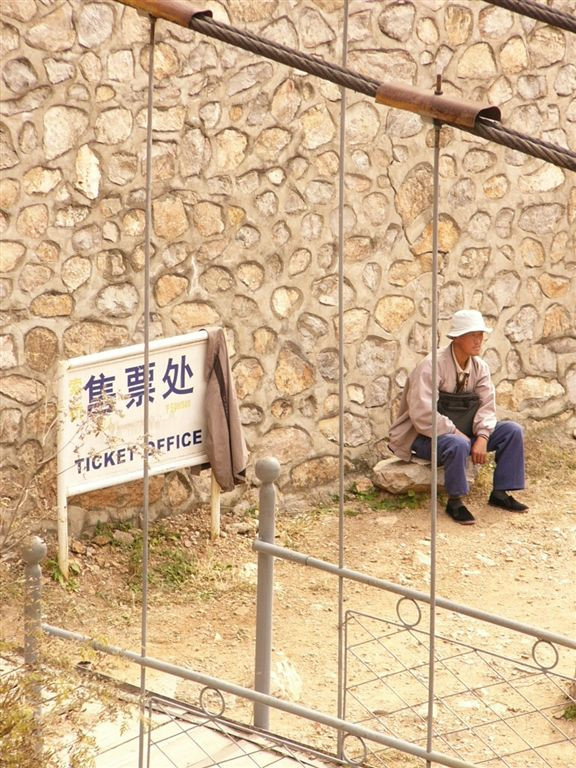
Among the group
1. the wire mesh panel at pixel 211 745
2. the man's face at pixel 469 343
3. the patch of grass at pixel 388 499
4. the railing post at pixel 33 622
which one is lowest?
the wire mesh panel at pixel 211 745

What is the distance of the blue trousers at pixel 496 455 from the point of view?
267 inches

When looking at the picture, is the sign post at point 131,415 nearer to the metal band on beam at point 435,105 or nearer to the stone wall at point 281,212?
the stone wall at point 281,212

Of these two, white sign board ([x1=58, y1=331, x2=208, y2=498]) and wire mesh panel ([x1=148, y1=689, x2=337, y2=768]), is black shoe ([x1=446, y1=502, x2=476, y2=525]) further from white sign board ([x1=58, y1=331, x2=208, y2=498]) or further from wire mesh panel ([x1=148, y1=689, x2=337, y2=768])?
wire mesh panel ([x1=148, y1=689, x2=337, y2=768])

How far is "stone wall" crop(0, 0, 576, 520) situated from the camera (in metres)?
5.81

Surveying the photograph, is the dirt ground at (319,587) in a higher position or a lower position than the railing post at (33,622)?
lower

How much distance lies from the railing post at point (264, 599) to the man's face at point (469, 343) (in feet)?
8.25

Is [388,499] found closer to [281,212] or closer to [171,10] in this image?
[281,212]

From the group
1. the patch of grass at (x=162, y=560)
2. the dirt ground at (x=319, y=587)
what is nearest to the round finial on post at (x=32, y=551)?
the dirt ground at (x=319, y=587)

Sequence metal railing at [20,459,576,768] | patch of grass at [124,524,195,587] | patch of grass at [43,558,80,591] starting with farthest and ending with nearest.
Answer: patch of grass at [124,524,195,587] → patch of grass at [43,558,80,591] → metal railing at [20,459,576,768]

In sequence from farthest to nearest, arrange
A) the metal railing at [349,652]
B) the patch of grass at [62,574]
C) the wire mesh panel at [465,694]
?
the patch of grass at [62,574]
the wire mesh panel at [465,694]
the metal railing at [349,652]

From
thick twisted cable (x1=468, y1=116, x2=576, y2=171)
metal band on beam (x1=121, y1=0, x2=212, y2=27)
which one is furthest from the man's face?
thick twisted cable (x1=468, y1=116, x2=576, y2=171)

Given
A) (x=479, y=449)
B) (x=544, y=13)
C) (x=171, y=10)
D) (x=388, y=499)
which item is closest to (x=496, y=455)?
(x=479, y=449)

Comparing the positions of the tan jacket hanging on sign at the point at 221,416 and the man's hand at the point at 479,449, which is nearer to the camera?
the tan jacket hanging on sign at the point at 221,416

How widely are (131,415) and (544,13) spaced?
3782 mm
